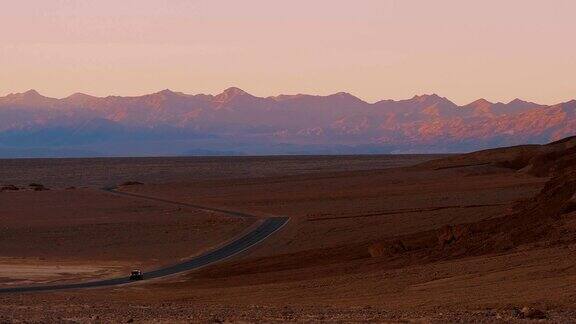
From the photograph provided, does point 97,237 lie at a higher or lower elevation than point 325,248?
lower

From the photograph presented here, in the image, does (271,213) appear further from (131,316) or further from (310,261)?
Answer: (131,316)

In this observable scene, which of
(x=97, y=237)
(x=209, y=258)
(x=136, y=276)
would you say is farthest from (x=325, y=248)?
(x=97, y=237)

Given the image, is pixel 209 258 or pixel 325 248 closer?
pixel 325 248

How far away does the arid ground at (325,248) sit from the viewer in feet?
90.7

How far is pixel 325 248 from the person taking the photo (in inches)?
2071

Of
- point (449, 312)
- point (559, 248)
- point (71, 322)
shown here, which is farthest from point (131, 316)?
point (559, 248)

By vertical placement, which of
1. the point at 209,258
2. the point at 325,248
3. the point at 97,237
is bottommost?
the point at 209,258

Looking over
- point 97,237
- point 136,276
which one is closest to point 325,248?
point 136,276

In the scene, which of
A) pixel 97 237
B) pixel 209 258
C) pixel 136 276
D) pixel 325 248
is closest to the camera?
pixel 136 276

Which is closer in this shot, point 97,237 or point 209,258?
point 209,258

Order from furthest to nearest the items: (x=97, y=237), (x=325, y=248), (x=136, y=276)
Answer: (x=97, y=237), (x=325, y=248), (x=136, y=276)

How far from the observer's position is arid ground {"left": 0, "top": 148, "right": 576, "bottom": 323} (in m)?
27.7

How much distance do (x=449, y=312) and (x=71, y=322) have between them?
8.45m

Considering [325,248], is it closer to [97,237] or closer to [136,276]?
[136,276]
